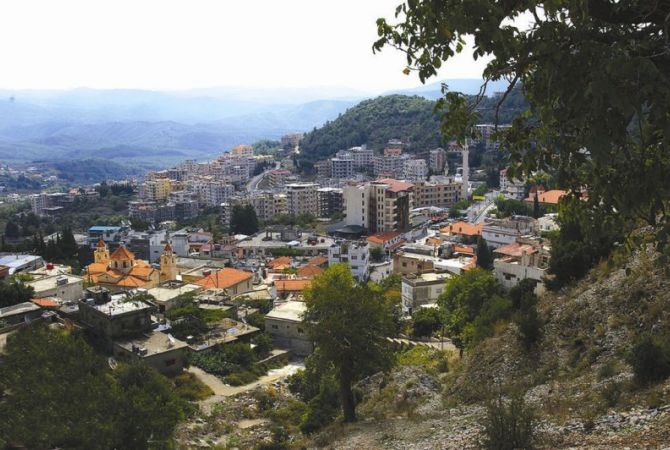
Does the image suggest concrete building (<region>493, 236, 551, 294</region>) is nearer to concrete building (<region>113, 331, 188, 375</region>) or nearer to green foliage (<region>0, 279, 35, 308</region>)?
concrete building (<region>113, 331, 188, 375</region>)

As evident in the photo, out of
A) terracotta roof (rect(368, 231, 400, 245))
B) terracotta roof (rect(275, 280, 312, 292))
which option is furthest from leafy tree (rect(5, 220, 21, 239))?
terracotta roof (rect(275, 280, 312, 292))

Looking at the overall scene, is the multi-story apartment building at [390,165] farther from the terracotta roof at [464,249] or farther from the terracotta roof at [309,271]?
the terracotta roof at [309,271]

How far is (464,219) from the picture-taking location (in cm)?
4631

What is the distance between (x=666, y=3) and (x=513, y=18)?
788mm

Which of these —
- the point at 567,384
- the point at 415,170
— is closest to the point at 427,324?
the point at 567,384

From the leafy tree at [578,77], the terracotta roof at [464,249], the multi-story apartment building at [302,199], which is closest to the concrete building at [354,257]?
the terracotta roof at [464,249]

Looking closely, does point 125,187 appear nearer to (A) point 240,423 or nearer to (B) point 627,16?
(A) point 240,423

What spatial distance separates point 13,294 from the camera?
20625mm

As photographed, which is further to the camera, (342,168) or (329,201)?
(342,168)

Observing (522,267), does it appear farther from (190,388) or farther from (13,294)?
(13,294)

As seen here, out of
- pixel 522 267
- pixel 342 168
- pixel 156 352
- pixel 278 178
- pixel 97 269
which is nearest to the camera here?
pixel 156 352

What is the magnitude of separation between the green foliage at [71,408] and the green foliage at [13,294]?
33.4 ft

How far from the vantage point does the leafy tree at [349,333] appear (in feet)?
35.3

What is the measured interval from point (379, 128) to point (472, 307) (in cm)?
7962
